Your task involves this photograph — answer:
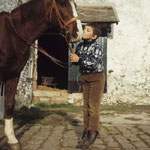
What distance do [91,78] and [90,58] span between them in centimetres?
30

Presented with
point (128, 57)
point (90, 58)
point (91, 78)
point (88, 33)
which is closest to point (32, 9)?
point (88, 33)

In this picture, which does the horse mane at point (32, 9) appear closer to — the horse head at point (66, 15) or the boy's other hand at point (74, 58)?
the horse head at point (66, 15)

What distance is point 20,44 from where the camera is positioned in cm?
370

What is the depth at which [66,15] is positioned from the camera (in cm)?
348

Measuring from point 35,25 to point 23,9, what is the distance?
0.28 meters

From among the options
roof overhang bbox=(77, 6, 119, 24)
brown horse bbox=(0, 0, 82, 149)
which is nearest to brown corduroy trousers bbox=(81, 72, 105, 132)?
brown horse bbox=(0, 0, 82, 149)

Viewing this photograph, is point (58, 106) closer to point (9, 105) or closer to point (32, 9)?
point (9, 105)

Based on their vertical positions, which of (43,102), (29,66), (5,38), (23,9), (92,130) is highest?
(23,9)

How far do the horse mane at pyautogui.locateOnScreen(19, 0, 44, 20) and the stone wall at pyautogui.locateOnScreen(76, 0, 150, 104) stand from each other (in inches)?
252

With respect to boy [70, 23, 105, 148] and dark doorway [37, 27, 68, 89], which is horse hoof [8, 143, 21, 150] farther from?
dark doorway [37, 27, 68, 89]

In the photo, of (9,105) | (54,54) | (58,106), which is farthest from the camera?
(54,54)

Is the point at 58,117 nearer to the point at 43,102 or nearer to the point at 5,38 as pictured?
the point at 43,102

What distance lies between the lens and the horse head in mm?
Result: 3412

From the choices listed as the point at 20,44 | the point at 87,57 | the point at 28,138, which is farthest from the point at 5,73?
the point at 28,138
